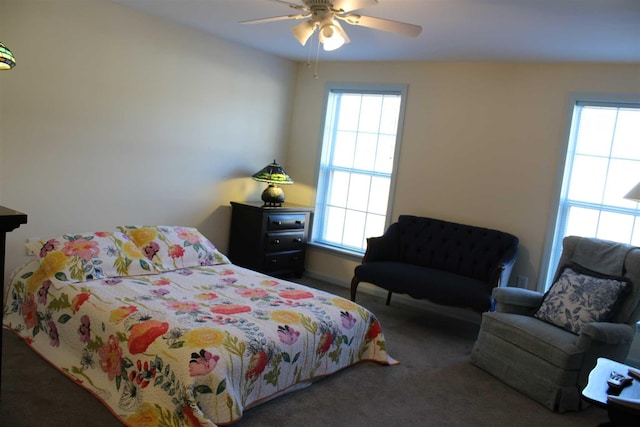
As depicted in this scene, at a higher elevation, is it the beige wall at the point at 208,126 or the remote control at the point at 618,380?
the beige wall at the point at 208,126

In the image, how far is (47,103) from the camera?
364cm

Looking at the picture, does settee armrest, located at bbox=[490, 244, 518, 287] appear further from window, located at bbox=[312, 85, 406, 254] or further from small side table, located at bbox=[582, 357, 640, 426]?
small side table, located at bbox=[582, 357, 640, 426]

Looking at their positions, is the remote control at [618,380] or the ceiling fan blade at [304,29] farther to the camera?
the ceiling fan blade at [304,29]

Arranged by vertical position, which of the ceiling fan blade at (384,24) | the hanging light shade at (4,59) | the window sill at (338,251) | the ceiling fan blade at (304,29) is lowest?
the window sill at (338,251)

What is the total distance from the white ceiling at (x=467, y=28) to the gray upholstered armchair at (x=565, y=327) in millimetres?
1431

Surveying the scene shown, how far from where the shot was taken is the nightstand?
4.95 m

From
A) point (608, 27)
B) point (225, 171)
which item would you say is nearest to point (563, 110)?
point (608, 27)

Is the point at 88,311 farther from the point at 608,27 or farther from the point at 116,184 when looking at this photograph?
the point at 608,27

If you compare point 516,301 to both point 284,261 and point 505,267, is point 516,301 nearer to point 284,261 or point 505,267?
point 505,267

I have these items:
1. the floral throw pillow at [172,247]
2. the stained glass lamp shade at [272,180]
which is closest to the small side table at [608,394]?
the floral throw pillow at [172,247]

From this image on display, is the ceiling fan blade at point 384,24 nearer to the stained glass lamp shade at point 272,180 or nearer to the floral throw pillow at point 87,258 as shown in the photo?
the floral throw pillow at point 87,258

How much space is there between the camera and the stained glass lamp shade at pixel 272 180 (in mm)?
5031

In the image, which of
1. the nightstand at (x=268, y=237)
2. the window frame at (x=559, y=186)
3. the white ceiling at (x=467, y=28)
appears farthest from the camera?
the nightstand at (x=268, y=237)

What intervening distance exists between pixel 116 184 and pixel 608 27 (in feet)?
12.3
